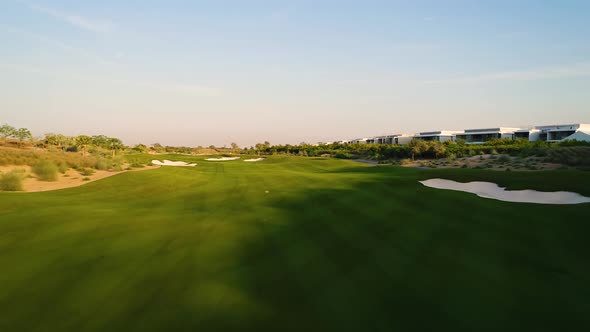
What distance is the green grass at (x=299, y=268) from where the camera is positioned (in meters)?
4.45

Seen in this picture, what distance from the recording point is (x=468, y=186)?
645 inches

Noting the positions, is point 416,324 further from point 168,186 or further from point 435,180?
point 168,186

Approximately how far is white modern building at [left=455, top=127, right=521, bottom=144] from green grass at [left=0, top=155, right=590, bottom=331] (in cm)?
8278

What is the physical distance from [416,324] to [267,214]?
23.5 ft

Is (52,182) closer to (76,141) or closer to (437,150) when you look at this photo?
(76,141)

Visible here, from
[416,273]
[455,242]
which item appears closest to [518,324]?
[416,273]

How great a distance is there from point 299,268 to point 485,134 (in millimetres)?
94296

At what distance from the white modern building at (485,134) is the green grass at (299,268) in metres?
82.8

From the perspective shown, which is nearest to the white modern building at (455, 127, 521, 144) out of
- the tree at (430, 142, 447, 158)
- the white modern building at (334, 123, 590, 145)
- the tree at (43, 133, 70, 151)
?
the white modern building at (334, 123, 590, 145)

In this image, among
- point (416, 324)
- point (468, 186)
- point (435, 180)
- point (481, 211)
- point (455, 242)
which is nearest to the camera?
point (416, 324)

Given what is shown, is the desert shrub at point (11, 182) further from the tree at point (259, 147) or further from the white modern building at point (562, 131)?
the tree at point (259, 147)

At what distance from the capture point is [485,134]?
8425cm

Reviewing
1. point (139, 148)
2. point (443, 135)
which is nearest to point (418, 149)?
point (443, 135)

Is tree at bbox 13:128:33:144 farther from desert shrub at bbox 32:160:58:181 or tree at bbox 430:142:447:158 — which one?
tree at bbox 430:142:447:158
